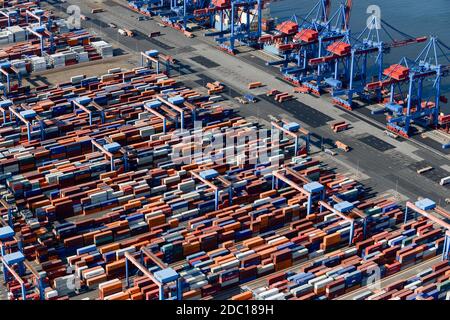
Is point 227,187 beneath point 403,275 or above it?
above

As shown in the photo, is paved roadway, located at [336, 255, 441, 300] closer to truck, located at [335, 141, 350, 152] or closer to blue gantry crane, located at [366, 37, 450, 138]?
truck, located at [335, 141, 350, 152]

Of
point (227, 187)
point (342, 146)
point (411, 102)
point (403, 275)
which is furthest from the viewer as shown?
point (411, 102)

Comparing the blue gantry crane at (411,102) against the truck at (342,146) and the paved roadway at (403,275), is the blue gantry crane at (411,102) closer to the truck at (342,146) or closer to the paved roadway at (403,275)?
the truck at (342,146)

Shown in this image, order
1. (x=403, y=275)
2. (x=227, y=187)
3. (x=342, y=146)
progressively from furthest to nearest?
1. (x=342, y=146)
2. (x=227, y=187)
3. (x=403, y=275)

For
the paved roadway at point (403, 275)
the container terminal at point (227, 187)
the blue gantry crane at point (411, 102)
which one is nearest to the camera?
the paved roadway at point (403, 275)

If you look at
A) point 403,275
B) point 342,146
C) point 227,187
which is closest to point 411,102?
point 342,146

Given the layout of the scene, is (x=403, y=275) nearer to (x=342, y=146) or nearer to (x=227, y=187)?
(x=227, y=187)

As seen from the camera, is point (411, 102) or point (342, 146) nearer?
point (342, 146)

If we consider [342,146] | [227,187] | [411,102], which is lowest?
[342,146]

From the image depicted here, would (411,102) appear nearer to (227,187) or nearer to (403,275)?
(227,187)

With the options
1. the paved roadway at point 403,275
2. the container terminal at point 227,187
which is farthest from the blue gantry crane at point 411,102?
the paved roadway at point 403,275
